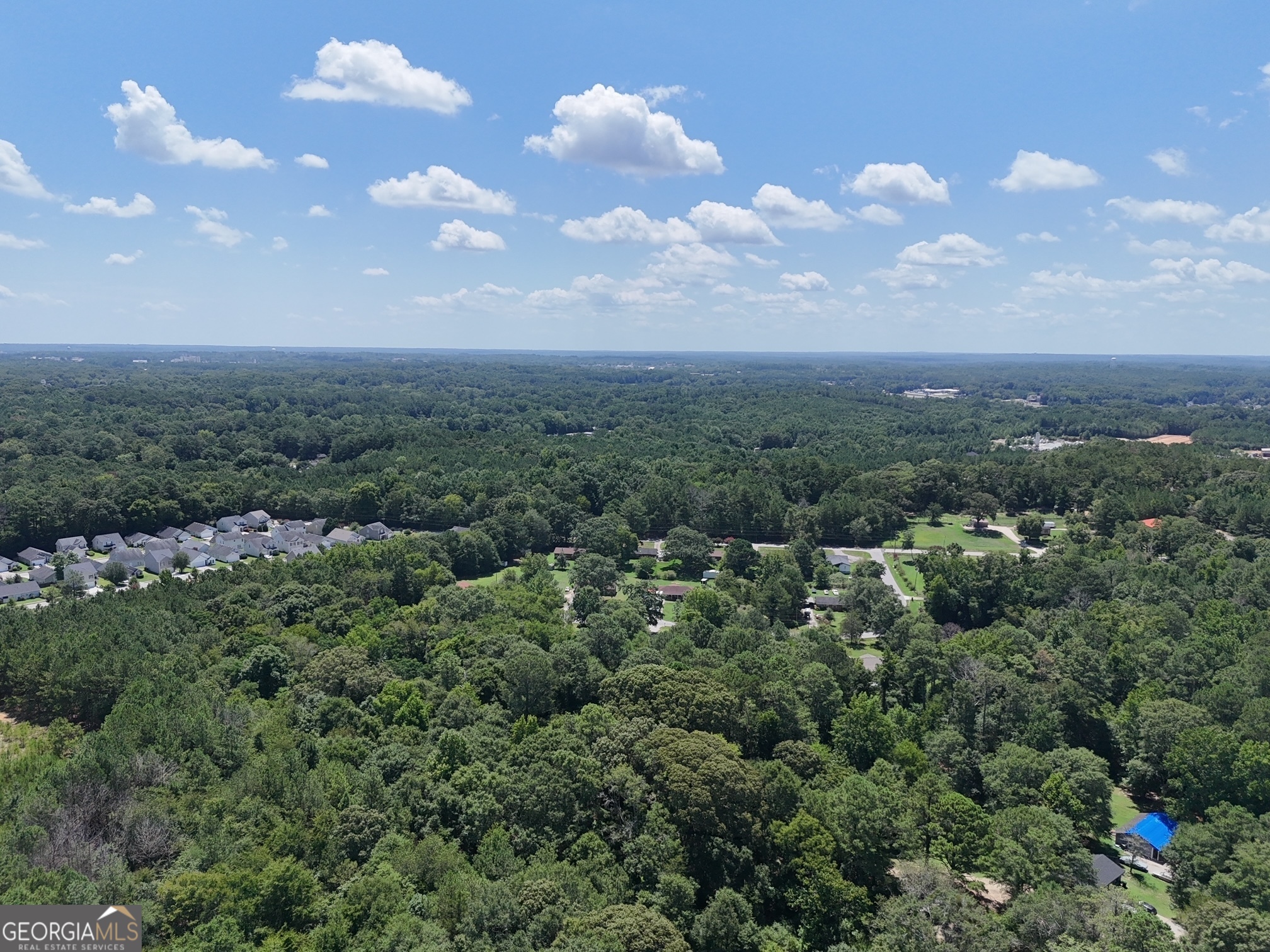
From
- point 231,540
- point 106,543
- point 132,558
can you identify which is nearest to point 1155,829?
point 231,540

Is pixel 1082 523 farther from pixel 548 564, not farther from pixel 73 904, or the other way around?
pixel 73 904

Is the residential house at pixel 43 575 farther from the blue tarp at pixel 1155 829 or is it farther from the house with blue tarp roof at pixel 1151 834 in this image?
the blue tarp at pixel 1155 829

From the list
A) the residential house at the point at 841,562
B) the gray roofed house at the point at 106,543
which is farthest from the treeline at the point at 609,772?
the gray roofed house at the point at 106,543

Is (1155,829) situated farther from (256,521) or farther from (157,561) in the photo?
(256,521)

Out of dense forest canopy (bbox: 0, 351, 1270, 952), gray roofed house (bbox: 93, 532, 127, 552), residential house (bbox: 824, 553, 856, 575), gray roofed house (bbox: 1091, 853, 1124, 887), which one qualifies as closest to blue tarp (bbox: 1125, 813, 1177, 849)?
dense forest canopy (bbox: 0, 351, 1270, 952)

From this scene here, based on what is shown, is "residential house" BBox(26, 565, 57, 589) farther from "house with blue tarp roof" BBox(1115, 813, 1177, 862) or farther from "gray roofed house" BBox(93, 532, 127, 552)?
"house with blue tarp roof" BBox(1115, 813, 1177, 862)

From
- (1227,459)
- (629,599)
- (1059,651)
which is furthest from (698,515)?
(1227,459)
